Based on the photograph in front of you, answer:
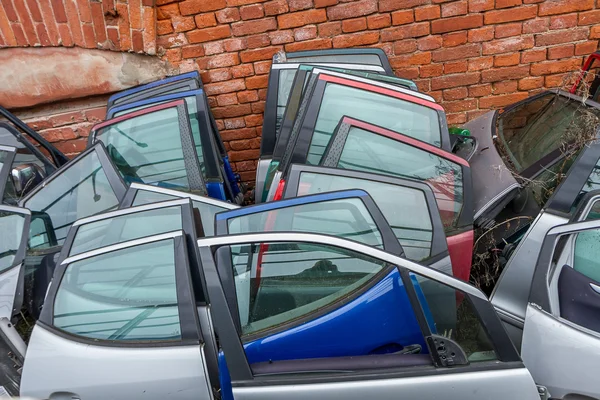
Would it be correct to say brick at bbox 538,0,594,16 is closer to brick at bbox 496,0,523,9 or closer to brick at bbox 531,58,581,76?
brick at bbox 496,0,523,9

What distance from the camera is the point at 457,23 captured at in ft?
13.3

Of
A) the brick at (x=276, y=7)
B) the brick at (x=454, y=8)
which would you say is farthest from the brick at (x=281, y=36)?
the brick at (x=454, y=8)

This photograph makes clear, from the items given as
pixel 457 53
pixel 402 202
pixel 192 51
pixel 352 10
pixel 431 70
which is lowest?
pixel 402 202

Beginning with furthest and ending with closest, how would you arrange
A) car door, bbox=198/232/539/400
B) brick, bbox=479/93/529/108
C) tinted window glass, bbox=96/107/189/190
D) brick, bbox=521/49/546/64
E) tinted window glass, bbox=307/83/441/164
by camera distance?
brick, bbox=479/93/529/108
brick, bbox=521/49/546/64
tinted window glass, bbox=96/107/189/190
tinted window glass, bbox=307/83/441/164
car door, bbox=198/232/539/400

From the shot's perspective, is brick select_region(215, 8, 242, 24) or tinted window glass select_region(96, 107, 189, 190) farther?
brick select_region(215, 8, 242, 24)

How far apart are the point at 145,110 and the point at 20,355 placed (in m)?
1.76

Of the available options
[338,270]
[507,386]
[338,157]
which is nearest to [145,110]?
[338,157]

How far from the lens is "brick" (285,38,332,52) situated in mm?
4207

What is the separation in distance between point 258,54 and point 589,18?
2.86 metres

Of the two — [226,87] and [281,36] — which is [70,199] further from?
[281,36]

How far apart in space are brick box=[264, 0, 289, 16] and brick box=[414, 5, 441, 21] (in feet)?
3.72

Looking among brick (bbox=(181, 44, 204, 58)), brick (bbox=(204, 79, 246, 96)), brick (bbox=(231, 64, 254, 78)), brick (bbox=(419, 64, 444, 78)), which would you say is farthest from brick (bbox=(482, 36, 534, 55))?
brick (bbox=(181, 44, 204, 58))

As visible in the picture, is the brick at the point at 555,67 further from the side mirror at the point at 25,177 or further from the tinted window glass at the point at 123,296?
the side mirror at the point at 25,177

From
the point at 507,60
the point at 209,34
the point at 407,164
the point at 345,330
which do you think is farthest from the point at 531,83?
the point at 345,330
